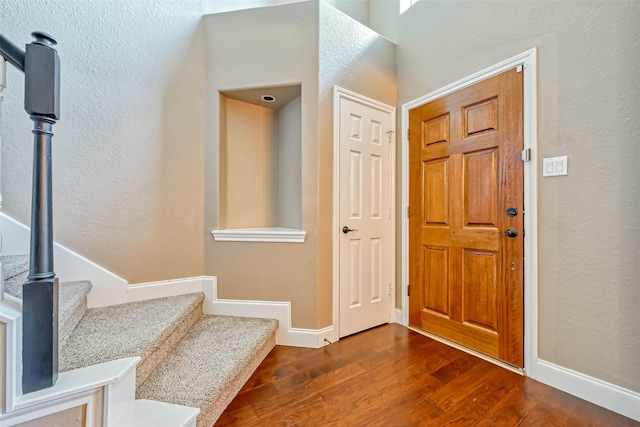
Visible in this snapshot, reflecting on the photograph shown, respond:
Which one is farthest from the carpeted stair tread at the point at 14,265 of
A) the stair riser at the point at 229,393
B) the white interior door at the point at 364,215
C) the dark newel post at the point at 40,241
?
the white interior door at the point at 364,215

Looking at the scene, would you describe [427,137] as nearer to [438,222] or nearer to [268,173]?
[438,222]

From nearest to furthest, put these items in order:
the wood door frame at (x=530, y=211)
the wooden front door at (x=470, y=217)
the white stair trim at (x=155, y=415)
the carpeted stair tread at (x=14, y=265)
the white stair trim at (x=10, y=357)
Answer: the white stair trim at (x=10, y=357) → the white stair trim at (x=155, y=415) → the carpeted stair tread at (x=14, y=265) → the wood door frame at (x=530, y=211) → the wooden front door at (x=470, y=217)

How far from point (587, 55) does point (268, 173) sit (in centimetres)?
231

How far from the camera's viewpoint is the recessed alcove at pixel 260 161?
7.46 feet

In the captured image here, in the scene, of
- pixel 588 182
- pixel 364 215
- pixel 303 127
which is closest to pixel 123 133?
pixel 303 127

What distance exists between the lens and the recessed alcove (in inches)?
89.6

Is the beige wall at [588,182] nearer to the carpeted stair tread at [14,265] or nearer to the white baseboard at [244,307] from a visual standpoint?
the white baseboard at [244,307]

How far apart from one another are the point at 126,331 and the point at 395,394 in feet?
4.96

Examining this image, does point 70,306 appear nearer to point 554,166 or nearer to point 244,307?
point 244,307

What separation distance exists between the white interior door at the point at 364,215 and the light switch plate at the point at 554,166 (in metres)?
1.14

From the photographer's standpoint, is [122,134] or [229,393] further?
[122,134]

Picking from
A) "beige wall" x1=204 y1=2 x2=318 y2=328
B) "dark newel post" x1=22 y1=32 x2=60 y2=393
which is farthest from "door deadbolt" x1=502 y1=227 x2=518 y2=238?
"dark newel post" x1=22 y1=32 x2=60 y2=393

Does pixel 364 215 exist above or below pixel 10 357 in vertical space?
above

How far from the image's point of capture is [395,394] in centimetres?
153
